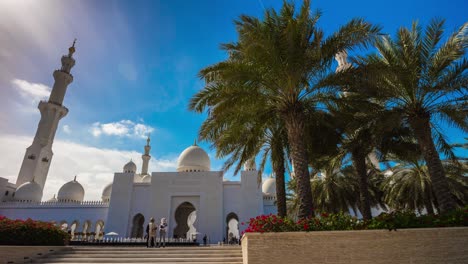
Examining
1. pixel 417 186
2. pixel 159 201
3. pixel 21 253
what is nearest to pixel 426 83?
pixel 417 186

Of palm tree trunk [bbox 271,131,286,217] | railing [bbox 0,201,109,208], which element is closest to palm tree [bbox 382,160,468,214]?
palm tree trunk [bbox 271,131,286,217]

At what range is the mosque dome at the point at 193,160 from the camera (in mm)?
27844

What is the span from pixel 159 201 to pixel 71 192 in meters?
12.3

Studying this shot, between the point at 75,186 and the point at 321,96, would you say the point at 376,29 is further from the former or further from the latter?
the point at 75,186

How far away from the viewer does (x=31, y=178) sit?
101 feet

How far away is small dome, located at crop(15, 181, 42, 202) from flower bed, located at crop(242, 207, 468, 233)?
99.8ft

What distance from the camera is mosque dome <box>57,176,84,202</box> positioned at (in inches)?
1173

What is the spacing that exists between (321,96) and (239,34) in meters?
3.49

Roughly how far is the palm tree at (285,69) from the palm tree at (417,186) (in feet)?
31.5

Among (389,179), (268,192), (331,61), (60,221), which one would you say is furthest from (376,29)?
(60,221)

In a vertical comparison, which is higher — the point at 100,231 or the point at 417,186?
the point at 417,186

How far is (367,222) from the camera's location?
7168mm

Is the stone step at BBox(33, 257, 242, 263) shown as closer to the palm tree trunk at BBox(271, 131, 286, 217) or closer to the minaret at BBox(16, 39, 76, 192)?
the palm tree trunk at BBox(271, 131, 286, 217)

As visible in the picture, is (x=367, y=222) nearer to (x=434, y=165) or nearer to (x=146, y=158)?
(x=434, y=165)
